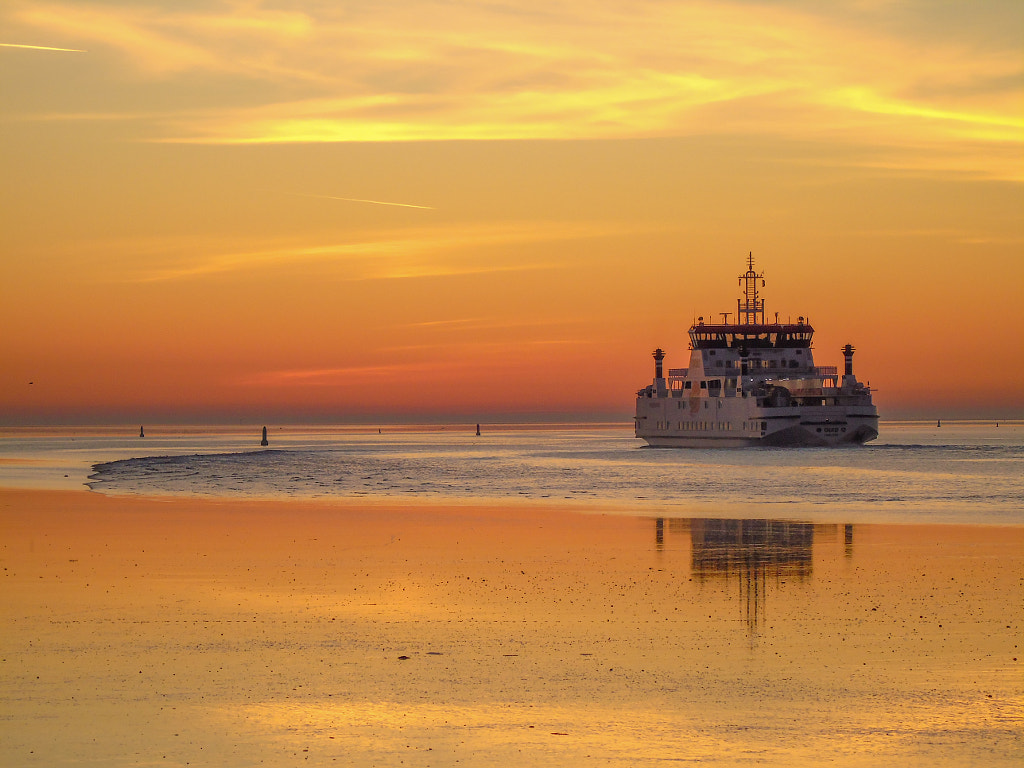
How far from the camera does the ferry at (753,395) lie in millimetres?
96062

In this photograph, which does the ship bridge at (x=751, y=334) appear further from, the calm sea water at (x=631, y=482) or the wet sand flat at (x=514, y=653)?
the wet sand flat at (x=514, y=653)

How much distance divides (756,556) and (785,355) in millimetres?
89007

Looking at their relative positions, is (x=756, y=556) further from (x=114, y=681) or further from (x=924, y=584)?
(x=114, y=681)

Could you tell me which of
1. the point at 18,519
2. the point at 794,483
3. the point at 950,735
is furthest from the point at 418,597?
Result: the point at 794,483

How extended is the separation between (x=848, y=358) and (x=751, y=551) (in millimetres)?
83789

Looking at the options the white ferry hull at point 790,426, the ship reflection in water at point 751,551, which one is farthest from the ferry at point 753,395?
the ship reflection in water at point 751,551

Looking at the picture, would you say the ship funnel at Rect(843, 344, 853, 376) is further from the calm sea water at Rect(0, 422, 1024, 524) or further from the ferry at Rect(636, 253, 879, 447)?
the calm sea water at Rect(0, 422, 1024, 524)

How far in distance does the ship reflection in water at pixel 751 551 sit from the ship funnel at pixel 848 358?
74.8m

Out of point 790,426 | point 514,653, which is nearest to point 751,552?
point 514,653

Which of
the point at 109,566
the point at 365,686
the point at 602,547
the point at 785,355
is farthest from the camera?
the point at 785,355

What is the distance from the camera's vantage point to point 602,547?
2339 cm

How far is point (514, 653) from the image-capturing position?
1292cm

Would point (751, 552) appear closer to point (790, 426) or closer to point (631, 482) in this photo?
point (631, 482)

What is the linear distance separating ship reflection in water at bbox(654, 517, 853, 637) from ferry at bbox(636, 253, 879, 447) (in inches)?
2702
